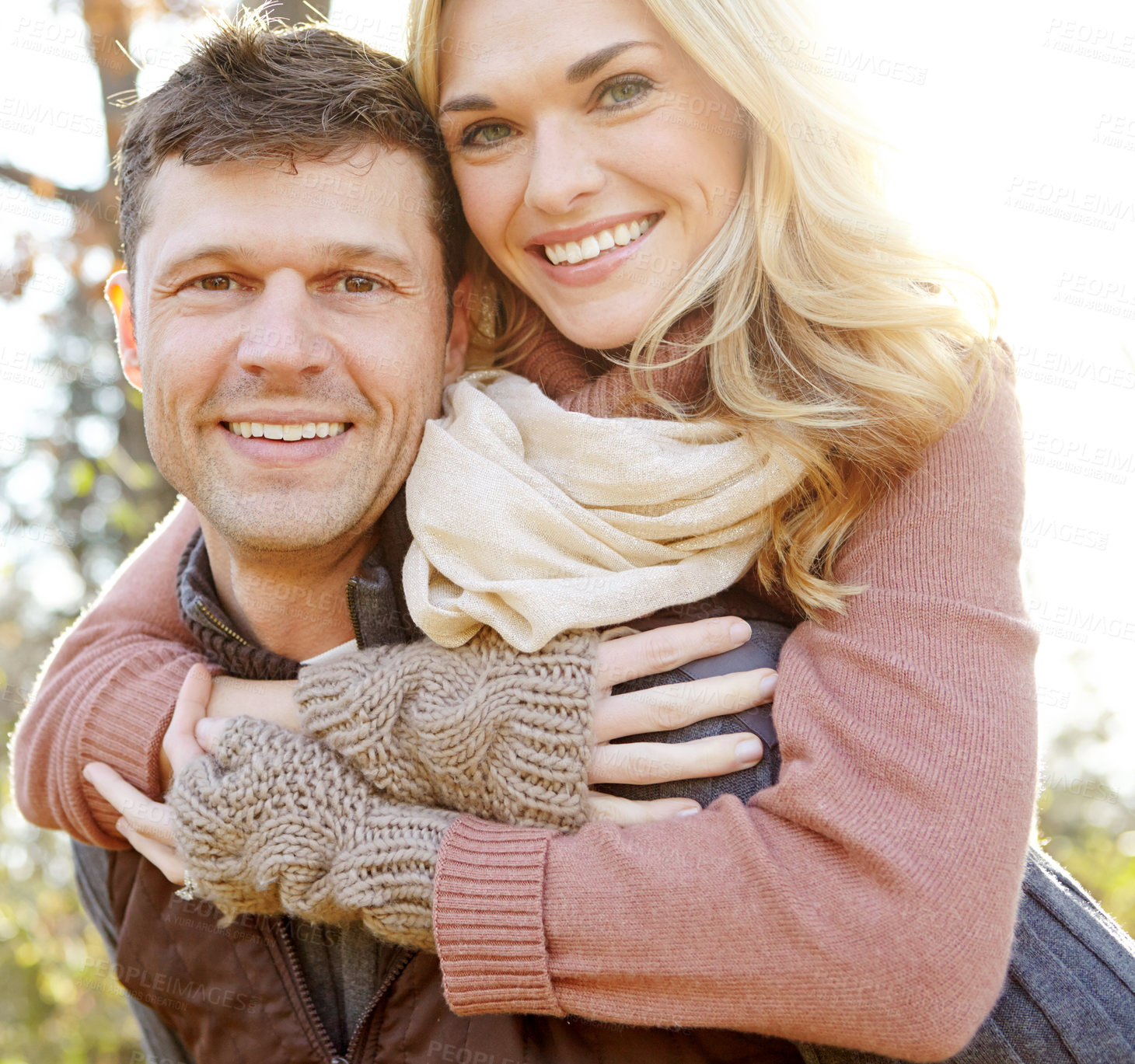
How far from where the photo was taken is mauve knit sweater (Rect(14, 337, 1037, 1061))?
5.34 ft

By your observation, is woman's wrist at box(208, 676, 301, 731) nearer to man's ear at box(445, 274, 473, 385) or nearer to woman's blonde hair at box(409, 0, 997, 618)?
man's ear at box(445, 274, 473, 385)

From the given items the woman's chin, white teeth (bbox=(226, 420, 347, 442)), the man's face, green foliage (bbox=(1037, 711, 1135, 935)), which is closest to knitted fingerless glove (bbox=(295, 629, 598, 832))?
the man's face

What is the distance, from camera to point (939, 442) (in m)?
2.00

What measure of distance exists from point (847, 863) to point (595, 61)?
1617 millimetres

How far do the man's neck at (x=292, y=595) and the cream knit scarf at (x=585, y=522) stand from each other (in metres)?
0.38

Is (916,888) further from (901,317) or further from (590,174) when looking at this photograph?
(590,174)

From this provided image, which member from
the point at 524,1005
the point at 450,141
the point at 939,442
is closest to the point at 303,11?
the point at 450,141

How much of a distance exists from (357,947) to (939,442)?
156cm

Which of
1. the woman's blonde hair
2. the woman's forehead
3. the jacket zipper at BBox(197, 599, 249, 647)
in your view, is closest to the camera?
the woman's blonde hair

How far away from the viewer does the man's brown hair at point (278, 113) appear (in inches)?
88.3

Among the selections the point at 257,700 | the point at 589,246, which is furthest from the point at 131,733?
the point at 589,246

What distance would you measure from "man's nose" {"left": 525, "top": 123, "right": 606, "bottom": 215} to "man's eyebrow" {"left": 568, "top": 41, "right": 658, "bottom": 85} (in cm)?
10

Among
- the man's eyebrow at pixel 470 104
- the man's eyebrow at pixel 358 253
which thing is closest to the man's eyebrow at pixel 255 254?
the man's eyebrow at pixel 358 253

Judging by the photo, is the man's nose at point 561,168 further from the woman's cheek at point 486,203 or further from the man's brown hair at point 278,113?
the man's brown hair at point 278,113
